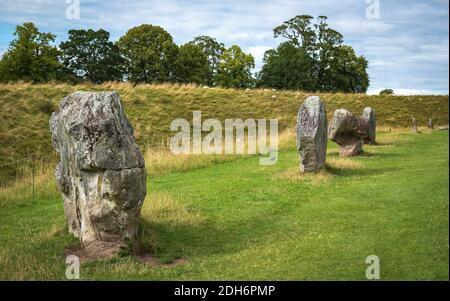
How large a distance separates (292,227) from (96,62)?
2296 inches

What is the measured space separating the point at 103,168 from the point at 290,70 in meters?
69.1

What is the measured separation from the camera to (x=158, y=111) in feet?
134

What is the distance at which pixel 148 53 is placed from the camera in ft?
228

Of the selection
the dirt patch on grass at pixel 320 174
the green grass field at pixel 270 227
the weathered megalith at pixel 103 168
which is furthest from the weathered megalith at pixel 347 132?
the weathered megalith at pixel 103 168

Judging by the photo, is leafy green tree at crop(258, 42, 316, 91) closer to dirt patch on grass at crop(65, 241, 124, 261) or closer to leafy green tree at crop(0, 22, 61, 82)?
leafy green tree at crop(0, 22, 61, 82)

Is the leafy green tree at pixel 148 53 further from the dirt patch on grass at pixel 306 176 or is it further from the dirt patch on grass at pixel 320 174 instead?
the dirt patch on grass at pixel 306 176

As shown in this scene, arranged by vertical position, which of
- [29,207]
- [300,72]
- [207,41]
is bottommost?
[29,207]

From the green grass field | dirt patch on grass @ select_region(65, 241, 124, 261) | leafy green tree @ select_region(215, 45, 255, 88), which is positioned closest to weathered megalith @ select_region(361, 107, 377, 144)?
the green grass field

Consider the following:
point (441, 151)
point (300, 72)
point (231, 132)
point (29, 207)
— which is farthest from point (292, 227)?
point (300, 72)

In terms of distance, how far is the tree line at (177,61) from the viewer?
60.0 metres

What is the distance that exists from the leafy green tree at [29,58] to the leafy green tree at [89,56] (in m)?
4.76

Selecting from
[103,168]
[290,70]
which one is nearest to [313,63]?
[290,70]

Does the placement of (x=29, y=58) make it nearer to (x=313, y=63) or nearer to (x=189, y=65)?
(x=189, y=65)
